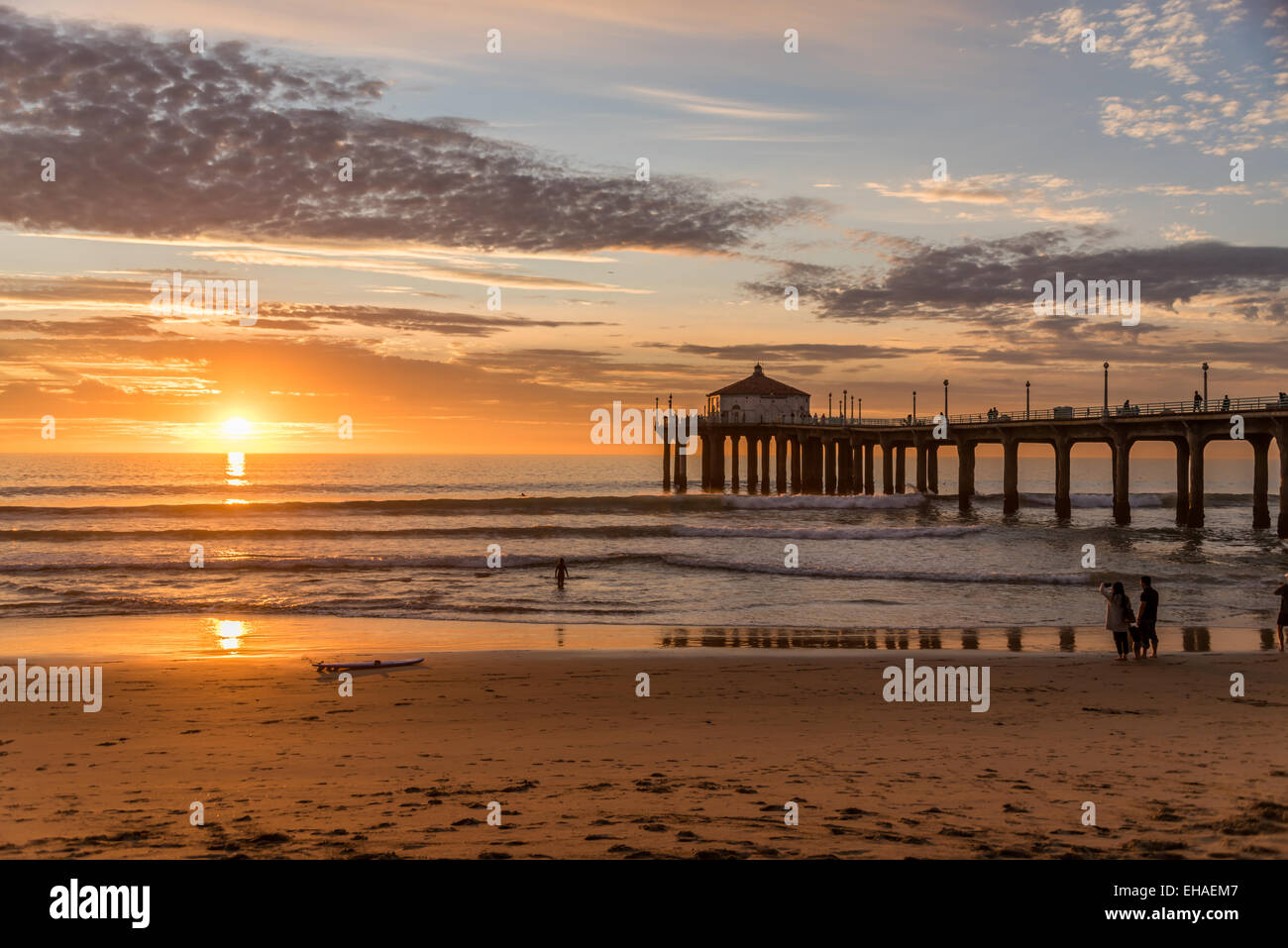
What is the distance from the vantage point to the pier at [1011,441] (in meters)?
43.8

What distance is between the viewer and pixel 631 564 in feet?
116

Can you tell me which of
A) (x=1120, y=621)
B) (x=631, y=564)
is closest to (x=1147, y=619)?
(x=1120, y=621)

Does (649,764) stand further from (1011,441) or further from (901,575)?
(1011,441)

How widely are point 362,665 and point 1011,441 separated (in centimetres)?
4951

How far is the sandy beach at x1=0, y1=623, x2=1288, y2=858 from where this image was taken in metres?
6.39

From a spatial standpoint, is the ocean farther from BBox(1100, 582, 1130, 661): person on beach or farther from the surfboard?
the surfboard

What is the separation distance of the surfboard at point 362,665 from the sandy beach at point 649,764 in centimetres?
38

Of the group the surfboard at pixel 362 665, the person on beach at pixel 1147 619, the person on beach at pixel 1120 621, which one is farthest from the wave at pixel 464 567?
→ the surfboard at pixel 362 665

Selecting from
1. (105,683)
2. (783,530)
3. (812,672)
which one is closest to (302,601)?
(105,683)

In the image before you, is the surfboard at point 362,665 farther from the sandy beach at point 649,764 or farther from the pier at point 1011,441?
the pier at point 1011,441

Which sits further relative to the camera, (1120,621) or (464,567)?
(464,567)

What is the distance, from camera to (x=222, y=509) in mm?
60719

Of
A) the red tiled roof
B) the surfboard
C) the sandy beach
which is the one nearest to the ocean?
the surfboard
